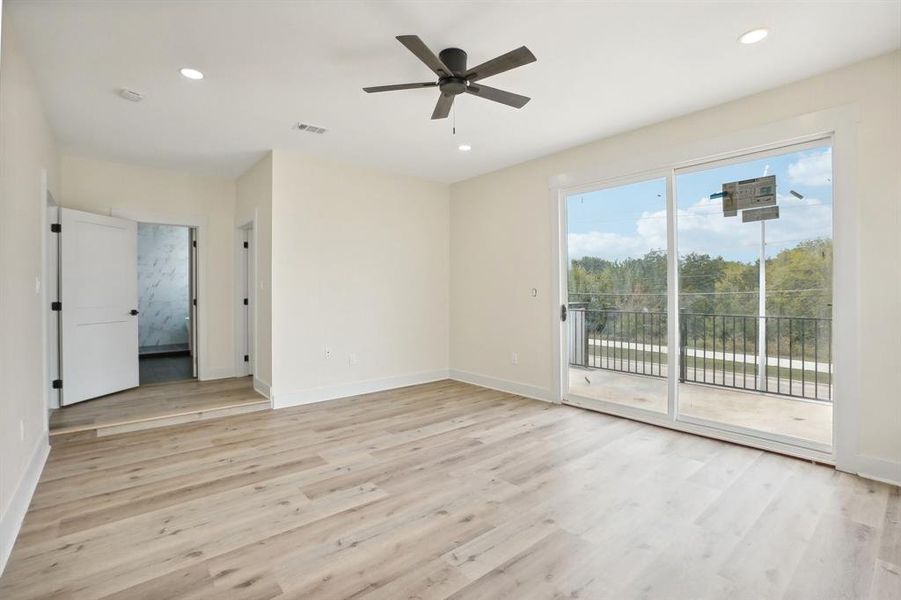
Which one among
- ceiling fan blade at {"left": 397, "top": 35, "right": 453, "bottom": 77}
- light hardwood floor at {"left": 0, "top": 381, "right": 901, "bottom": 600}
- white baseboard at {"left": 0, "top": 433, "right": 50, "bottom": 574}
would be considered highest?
ceiling fan blade at {"left": 397, "top": 35, "right": 453, "bottom": 77}

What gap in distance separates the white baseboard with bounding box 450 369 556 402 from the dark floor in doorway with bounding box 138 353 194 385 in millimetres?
3762

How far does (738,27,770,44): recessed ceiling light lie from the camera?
8.32 ft

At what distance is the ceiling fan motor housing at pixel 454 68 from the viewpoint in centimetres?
268

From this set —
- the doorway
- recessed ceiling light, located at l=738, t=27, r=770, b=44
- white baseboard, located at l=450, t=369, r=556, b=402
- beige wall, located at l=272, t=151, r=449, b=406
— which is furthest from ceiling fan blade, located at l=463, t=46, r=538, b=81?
the doorway

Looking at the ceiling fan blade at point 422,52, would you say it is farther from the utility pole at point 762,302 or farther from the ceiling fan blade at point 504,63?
the utility pole at point 762,302

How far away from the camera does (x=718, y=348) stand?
12.3 ft

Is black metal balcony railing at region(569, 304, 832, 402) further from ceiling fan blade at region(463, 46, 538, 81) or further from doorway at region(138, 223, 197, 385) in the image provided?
doorway at region(138, 223, 197, 385)

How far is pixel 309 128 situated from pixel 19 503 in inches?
132

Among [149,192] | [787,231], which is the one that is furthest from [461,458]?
[149,192]

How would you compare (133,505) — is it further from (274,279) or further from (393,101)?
(393,101)

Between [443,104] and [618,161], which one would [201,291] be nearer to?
[443,104]

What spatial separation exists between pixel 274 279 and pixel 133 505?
8.32ft

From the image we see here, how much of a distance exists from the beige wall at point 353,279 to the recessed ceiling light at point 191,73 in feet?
5.33

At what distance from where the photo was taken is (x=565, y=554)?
2070mm
